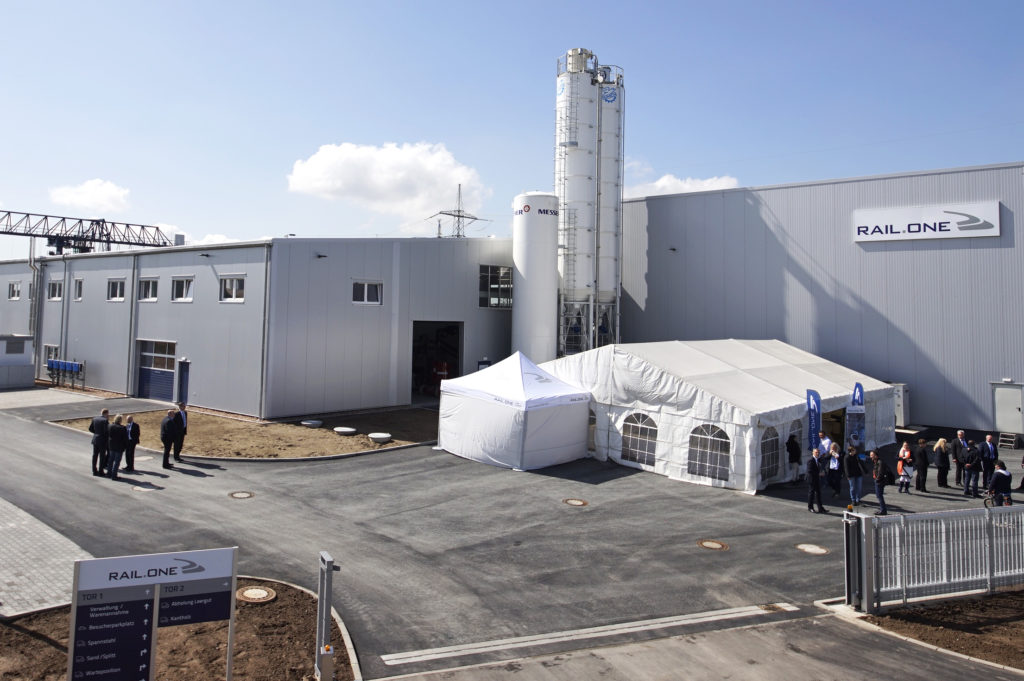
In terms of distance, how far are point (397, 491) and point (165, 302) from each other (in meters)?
18.5

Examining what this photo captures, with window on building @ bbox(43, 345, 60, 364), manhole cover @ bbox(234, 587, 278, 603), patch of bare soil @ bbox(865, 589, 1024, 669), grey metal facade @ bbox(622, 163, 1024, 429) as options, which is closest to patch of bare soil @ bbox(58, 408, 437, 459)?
manhole cover @ bbox(234, 587, 278, 603)

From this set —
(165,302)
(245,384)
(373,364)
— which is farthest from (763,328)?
(165,302)

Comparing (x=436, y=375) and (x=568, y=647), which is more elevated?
(x=436, y=375)

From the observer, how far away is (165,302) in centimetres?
2852

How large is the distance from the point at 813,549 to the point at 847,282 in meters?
18.1

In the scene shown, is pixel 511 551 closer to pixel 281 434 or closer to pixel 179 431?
pixel 179 431

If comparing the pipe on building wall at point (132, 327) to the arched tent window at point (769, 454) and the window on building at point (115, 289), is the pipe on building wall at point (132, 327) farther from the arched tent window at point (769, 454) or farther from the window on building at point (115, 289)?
the arched tent window at point (769, 454)

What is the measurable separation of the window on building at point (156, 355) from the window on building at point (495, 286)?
13715mm

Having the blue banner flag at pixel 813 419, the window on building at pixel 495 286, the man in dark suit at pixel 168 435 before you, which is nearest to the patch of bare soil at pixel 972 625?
the blue banner flag at pixel 813 419

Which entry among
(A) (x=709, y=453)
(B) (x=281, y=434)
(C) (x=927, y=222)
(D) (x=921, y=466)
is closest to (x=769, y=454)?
(A) (x=709, y=453)

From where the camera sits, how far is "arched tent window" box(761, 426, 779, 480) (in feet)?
55.3

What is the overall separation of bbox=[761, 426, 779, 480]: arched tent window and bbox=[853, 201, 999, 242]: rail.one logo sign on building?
44.4 feet

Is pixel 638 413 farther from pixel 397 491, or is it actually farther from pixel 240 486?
pixel 240 486

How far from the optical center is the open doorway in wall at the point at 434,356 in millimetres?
33375
